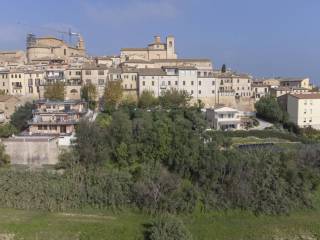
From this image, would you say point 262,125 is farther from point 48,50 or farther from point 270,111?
point 48,50

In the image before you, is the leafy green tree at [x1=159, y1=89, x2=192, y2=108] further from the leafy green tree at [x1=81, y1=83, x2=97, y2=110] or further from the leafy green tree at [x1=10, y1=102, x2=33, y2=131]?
the leafy green tree at [x1=10, y1=102, x2=33, y2=131]

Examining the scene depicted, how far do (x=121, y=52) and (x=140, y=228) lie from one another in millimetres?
40295

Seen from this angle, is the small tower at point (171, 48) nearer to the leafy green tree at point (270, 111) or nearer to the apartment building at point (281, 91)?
the apartment building at point (281, 91)

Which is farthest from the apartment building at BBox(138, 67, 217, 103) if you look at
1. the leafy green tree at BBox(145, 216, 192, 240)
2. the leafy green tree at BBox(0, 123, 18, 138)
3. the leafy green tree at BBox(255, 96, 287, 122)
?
the leafy green tree at BBox(145, 216, 192, 240)

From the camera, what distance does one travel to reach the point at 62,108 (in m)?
37.8

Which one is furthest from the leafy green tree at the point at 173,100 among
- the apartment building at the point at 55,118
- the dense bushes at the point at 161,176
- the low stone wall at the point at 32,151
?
Result: the low stone wall at the point at 32,151

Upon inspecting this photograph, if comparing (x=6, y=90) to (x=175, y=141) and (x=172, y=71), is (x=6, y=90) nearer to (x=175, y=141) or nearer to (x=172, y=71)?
(x=172, y=71)

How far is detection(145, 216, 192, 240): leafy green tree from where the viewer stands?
19.7m

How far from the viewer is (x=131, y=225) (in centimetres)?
2206

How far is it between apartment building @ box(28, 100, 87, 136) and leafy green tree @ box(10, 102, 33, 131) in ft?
2.95

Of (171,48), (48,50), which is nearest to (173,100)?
(171,48)

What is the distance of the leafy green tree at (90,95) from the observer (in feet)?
142

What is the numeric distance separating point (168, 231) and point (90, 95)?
25.9 m

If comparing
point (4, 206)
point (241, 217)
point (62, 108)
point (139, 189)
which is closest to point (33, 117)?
point (62, 108)
